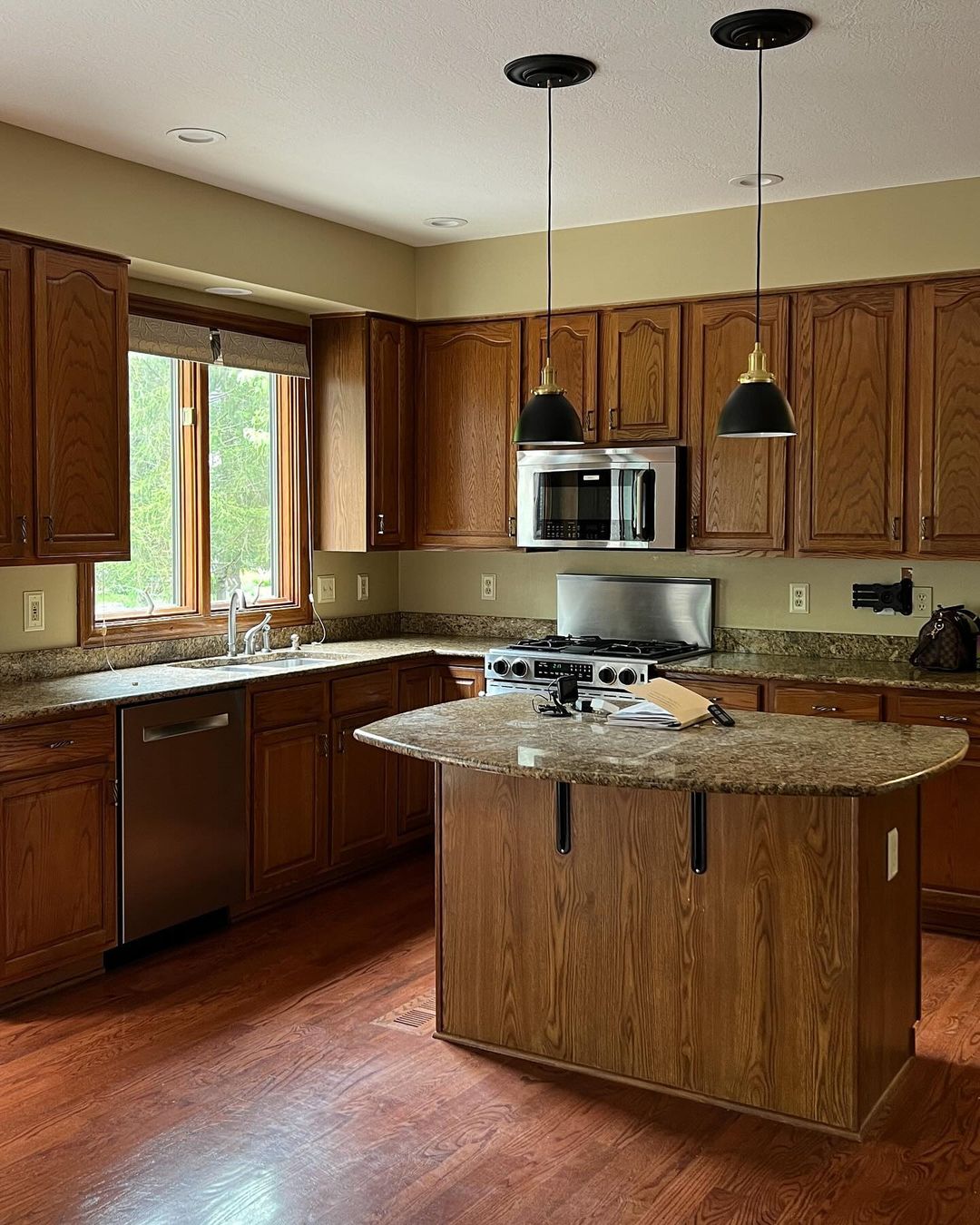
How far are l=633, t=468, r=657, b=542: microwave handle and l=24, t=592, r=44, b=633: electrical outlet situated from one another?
2271 millimetres

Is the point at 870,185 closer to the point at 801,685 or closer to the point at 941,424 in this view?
the point at 941,424

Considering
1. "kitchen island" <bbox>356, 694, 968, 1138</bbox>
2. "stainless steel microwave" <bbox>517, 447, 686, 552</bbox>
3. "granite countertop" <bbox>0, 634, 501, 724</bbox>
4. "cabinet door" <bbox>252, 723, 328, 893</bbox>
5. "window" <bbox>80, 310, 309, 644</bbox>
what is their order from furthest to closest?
"stainless steel microwave" <bbox>517, 447, 686, 552</bbox> < "window" <bbox>80, 310, 309, 644</bbox> < "cabinet door" <bbox>252, 723, 328, 893</bbox> < "granite countertop" <bbox>0, 634, 501, 724</bbox> < "kitchen island" <bbox>356, 694, 968, 1138</bbox>

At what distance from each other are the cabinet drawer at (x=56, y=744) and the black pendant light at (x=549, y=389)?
5.16 feet

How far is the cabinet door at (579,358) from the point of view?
514cm

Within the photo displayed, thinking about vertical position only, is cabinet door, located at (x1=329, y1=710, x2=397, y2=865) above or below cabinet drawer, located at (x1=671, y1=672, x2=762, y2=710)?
below

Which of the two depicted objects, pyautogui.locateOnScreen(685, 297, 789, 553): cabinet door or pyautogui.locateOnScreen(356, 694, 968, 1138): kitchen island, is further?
pyautogui.locateOnScreen(685, 297, 789, 553): cabinet door

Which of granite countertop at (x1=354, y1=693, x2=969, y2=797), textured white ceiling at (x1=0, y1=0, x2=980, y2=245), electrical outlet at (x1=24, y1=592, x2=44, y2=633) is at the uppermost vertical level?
textured white ceiling at (x1=0, y1=0, x2=980, y2=245)

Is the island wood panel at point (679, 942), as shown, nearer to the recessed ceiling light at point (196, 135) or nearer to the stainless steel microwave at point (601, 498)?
the stainless steel microwave at point (601, 498)

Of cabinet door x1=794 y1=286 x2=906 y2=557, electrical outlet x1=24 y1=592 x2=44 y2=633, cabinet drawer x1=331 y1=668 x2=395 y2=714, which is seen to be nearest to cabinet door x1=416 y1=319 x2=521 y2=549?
cabinet drawer x1=331 y1=668 x2=395 y2=714

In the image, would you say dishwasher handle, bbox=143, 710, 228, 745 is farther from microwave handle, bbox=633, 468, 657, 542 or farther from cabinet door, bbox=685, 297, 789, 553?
cabinet door, bbox=685, 297, 789, 553

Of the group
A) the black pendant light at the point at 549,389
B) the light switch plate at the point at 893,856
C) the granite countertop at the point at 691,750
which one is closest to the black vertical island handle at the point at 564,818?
the granite countertop at the point at 691,750

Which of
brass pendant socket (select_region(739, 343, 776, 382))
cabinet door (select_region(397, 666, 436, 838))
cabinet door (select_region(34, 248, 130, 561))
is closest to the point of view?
brass pendant socket (select_region(739, 343, 776, 382))

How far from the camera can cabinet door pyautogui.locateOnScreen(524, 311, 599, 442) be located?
514 centimetres

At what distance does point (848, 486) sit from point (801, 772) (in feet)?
7.06
